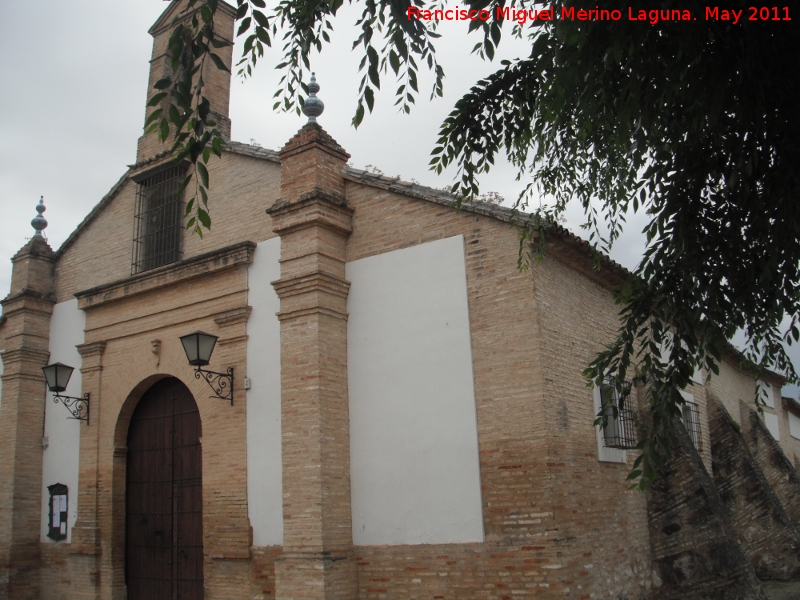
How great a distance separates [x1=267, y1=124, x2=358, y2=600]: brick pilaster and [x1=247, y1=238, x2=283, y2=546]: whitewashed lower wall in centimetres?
31

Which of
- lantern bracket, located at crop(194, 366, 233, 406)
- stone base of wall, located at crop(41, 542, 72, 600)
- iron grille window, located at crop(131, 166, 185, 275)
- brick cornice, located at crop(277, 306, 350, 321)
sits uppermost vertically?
iron grille window, located at crop(131, 166, 185, 275)

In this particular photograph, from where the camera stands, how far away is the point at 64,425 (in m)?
11.4

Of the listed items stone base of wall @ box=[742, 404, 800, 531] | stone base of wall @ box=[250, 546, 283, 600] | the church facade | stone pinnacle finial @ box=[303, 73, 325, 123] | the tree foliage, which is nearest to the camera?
the tree foliage

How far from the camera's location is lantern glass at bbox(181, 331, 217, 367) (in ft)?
29.2

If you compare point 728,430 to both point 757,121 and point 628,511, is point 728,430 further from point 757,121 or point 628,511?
point 757,121

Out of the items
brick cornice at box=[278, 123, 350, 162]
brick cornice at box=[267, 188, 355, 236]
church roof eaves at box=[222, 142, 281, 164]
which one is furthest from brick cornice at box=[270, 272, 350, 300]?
church roof eaves at box=[222, 142, 281, 164]

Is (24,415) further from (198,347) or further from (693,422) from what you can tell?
(693,422)

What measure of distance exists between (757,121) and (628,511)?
592 centimetres

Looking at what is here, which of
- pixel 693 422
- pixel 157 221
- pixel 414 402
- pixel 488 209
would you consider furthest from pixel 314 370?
pixel 693 422

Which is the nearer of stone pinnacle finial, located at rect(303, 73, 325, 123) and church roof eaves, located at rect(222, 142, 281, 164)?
stone pinnacle finial, located at rect(303, 73, 325, 123)

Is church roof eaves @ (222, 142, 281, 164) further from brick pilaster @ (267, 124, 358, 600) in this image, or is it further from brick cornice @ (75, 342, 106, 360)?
brick cornice @ (75, 342, 106, 360)

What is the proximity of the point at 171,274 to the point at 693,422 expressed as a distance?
7.80 m

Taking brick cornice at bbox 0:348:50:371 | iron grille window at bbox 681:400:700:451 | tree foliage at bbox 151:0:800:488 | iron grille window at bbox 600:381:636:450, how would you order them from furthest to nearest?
brick cornice at bbox 0:348:50:371 < iron grille window at bbox 681:400:700:451 < iron grille window at bbox 600:381:636:450 < tree foliage at bbox 151:0:800:488

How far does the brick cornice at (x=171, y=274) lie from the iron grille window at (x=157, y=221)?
0.33m
